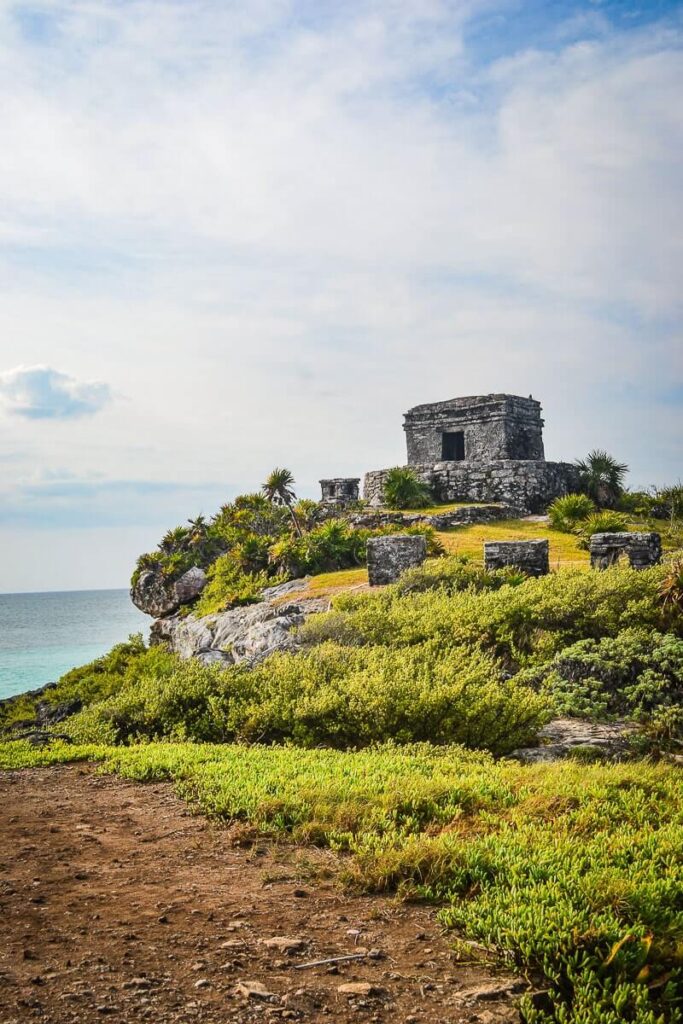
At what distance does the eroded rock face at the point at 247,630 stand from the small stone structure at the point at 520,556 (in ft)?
12.4

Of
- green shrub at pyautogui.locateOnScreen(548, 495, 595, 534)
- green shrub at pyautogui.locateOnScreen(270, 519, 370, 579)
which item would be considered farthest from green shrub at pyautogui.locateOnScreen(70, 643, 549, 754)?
green shrub at pyautogui.locateOnScreen(548, 495, 595, 534)

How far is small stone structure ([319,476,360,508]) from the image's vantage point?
32875 millimetres

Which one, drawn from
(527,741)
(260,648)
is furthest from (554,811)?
(260,648)

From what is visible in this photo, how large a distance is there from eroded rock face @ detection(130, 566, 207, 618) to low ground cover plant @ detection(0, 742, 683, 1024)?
60.2 feet

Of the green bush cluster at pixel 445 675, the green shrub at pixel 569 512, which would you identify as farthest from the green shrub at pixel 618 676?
the green shrub at pixel 569 512

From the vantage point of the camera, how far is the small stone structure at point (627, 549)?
16.5 meters

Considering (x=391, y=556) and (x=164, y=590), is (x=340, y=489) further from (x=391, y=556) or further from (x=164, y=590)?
(x=391, y=556)

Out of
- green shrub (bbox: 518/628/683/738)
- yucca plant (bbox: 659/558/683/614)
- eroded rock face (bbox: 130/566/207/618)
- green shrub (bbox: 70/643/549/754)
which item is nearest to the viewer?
green shrub (bbox: 70/643/549/754)

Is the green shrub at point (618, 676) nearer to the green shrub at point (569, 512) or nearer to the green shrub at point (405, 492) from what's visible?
the green shrub at point (569, 512)

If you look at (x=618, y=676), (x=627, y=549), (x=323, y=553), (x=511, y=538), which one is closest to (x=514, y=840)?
(x=618, y=676)

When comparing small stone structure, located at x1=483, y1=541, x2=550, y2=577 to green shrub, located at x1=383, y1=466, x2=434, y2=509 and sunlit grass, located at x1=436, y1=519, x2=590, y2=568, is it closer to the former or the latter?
sunlit grass, located at x1=436, y1=519, x2=590, y2=568

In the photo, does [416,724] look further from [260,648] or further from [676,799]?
[260,648]

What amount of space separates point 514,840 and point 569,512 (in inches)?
922

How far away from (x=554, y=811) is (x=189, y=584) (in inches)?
869
